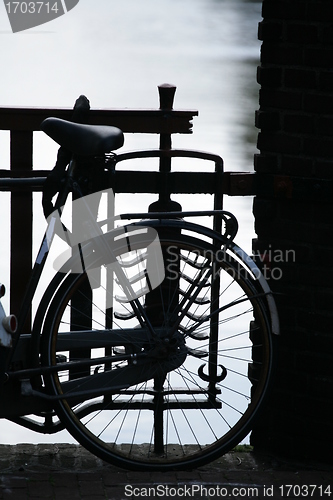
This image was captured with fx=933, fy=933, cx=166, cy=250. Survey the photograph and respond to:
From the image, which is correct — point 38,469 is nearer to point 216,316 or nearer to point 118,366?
point 118,366

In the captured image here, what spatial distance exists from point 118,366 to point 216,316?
1.61ft

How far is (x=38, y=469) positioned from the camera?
152 inches

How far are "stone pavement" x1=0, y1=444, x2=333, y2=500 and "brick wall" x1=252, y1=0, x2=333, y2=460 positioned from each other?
0.57 feet

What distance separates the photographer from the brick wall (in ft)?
12.2

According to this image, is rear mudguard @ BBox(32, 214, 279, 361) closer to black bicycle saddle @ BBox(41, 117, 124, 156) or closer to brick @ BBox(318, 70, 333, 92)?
black bicycle saddle @ BBox(41, 117, 124, 156)

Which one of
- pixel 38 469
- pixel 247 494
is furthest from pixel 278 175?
pixel 38 469

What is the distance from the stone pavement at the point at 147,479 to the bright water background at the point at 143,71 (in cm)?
50

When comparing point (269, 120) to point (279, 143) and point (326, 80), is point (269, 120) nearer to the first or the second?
point (279, 143)

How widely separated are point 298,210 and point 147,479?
1256 mm

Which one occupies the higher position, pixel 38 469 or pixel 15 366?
pixel 15 366

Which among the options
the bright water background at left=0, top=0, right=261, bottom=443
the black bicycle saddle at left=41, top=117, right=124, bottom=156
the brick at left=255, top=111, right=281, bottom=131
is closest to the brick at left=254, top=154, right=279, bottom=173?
the brick at left=255, top=111, right=281, bottom=131

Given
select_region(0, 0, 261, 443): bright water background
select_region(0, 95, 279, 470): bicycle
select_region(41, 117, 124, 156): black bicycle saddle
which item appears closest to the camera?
select_region(41, 117, 124, 156): black bicycle saddle

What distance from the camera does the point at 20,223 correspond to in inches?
156

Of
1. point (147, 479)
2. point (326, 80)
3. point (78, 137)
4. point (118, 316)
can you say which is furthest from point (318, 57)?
point (147, 479)
